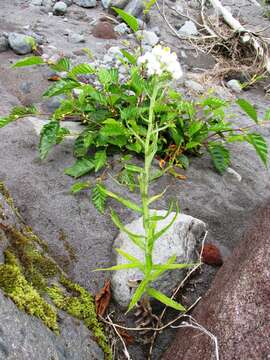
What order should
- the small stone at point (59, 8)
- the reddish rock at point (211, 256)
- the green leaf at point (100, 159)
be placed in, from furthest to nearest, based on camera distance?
1. the small stone at point (59, 8)
2. the green leaf at point (100, 159)
3. the reddish rock at point (211, 256)

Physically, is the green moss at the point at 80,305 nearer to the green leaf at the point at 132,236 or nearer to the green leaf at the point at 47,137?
the green leaf at the point at 132,236

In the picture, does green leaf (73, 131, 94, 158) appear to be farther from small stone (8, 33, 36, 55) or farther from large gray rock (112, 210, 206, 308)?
small stone (8, 33, 36, 55)

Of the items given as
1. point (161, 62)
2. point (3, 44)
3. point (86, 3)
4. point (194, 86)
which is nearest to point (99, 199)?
point (161, 62)

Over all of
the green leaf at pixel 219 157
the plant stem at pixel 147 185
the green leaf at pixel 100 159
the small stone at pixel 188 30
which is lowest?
the small stone at pixel 188 30

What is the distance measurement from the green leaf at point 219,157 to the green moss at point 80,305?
1.27 metres

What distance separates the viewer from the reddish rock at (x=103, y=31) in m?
5.04

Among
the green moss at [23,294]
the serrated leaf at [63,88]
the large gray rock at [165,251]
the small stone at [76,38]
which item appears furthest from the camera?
the small stone at [76,38]

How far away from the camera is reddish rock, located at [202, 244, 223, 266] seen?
2.03m

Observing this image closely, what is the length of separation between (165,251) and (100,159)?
2.50 feet

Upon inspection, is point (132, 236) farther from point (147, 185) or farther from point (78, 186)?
point (78, 186)

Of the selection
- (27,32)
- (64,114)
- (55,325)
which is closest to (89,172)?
(64,114)

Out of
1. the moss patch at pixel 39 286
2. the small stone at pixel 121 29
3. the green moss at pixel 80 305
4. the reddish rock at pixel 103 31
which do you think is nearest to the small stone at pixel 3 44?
the reddish rock at pixel 103 31

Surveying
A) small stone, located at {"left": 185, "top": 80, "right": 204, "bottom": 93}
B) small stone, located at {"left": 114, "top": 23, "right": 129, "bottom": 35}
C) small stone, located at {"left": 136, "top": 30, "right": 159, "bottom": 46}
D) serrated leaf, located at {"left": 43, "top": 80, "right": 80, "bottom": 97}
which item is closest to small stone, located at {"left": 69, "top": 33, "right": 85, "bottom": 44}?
small stone, located at {"left": 114, "top": 23, "right": 129, "bottom": 35}

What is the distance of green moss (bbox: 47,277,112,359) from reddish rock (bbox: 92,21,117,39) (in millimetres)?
3915
